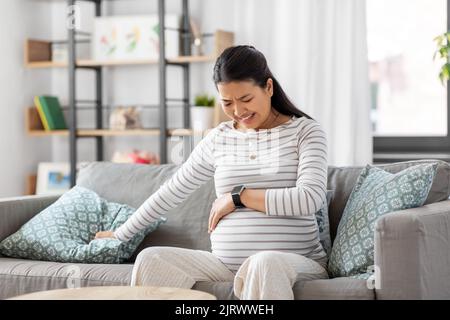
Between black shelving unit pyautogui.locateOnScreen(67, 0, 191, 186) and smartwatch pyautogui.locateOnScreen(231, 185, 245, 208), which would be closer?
smartwatch pyautogui.locateOnScreen(231, 185, 245, 208)

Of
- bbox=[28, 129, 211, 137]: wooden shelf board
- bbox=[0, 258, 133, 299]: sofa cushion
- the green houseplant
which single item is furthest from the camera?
bbox=[28, 129, 211, 137]: wooden shelf board

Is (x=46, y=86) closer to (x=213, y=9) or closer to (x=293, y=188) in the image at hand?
(x=213, y=9)

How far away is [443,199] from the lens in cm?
266

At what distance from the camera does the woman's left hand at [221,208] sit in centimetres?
249

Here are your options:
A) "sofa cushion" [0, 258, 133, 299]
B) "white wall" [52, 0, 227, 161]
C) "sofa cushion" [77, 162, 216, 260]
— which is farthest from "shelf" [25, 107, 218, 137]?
"sofa cushion" [0, 258, 133, 299]

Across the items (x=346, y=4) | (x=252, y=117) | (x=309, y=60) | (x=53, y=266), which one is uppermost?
(x=346, y=4)

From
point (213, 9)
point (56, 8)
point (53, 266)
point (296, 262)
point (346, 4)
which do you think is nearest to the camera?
point (296, 262)

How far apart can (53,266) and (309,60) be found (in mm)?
1979

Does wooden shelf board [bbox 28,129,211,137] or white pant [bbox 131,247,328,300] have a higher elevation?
wooden shelf board [bbox 28,129,211,137]

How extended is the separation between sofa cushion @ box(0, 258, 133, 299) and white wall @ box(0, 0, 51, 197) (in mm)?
2054

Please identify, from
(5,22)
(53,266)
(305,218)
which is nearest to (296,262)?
(305,218)

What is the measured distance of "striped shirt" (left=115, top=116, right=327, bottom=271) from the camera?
2.40m

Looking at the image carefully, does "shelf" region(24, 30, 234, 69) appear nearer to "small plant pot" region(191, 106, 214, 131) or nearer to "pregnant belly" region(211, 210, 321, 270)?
"small plant pot" region(191, 106, 214, 131)

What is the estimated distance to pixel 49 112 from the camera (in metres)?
4.86
